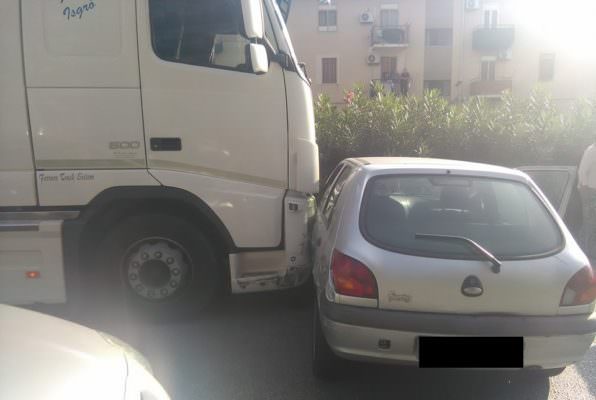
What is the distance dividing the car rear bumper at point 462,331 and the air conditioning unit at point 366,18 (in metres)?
28.1

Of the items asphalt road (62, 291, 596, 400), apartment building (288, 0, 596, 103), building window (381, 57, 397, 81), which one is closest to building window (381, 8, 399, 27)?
apartment building (288, 0, 596, 103)

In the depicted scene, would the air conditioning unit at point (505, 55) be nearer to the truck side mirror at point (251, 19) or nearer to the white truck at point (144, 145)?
the white truck at point (144, 145)

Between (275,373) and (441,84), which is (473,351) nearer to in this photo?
(275,373)

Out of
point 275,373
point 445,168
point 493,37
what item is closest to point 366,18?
point 493,37

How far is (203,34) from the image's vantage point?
4105mm

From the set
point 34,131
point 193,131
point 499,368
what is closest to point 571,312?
point 499,368

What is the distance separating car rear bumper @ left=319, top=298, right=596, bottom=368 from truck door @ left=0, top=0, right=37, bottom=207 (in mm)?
2826

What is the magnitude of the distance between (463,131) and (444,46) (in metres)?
22.7

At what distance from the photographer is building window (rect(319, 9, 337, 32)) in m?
28.8

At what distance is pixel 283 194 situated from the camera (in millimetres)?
4254

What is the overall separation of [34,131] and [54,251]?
0.97 meters

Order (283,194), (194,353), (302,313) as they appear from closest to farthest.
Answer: (194,353) → (283,194) → (302,313)

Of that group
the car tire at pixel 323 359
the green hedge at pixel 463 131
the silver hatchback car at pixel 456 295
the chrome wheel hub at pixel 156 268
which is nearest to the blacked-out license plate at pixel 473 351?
the silver hatchback car at pixel 456 295

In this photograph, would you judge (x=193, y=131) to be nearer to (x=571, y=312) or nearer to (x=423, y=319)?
(x=423, y=319)
